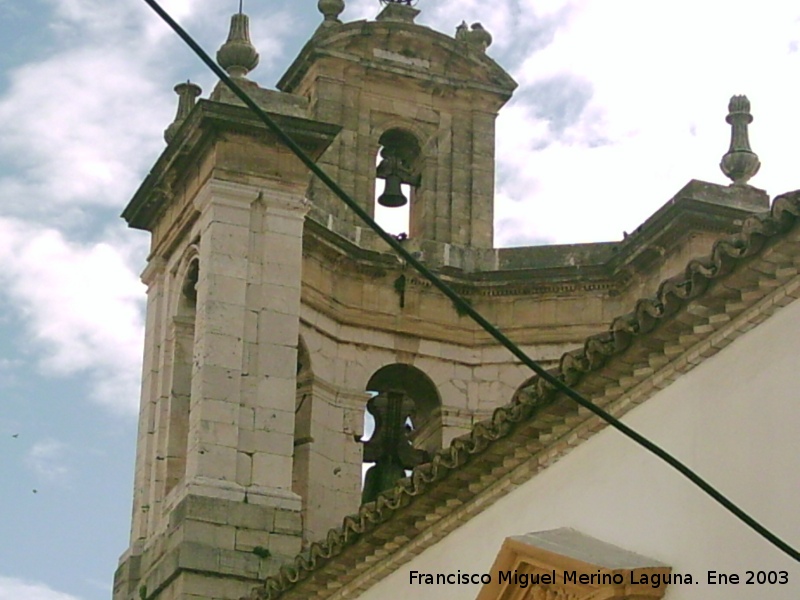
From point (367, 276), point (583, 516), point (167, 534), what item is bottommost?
point (583, 516)

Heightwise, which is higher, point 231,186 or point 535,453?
point 231,186

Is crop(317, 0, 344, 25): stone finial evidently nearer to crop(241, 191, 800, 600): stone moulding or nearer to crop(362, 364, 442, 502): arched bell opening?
crop(362, 364, 442, 502): arched bell opening

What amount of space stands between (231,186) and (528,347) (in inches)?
120

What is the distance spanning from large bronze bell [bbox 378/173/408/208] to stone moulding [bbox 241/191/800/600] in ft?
16.8

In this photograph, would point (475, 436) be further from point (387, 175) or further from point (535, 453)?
point (387, 175)

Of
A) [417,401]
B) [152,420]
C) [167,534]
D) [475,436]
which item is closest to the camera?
[475,436]

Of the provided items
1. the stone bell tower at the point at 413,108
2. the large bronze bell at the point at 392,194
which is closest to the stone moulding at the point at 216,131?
the stone bell tower at the point at 413,108

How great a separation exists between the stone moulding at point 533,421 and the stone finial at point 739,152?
533 centimetres

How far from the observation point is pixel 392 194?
19812mm

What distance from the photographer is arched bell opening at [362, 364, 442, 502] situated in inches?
737

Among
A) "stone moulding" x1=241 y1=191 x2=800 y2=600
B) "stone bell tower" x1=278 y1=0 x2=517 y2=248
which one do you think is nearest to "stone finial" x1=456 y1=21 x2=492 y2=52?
"stone bell tower" x1=278 y1=0 x2=517 y2=248

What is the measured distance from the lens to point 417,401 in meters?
19.6

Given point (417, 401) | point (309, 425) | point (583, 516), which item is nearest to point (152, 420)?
point (309, 425)

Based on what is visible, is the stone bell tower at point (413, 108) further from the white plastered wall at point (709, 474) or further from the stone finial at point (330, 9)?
the white plastered wall at point (709, 474)
